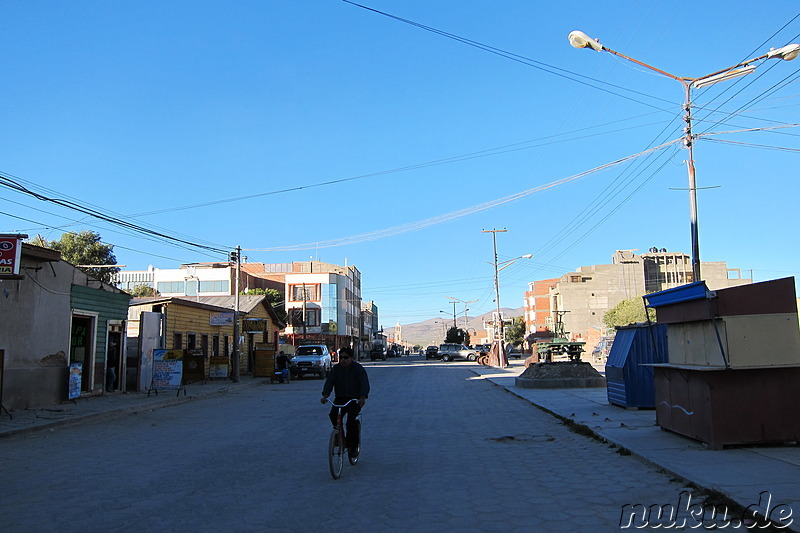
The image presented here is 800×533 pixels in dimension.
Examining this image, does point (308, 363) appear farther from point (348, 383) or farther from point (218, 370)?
point (348, 383)

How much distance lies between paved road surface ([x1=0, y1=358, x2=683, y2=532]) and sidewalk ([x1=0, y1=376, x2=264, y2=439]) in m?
0.79

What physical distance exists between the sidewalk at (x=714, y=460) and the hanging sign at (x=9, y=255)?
519 inches

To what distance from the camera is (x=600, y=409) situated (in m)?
15.7

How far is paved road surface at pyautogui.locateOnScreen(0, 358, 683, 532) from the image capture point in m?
6.15

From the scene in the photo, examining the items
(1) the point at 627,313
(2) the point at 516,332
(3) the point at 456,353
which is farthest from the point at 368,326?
(1) the point at 627,313

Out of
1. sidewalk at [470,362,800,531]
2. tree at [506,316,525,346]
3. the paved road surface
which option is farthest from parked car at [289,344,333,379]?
tree at [506,316,525,346]

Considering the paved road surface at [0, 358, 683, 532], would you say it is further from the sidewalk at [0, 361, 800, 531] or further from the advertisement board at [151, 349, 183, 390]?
the advertisement board at [151, 349, 183, 390]

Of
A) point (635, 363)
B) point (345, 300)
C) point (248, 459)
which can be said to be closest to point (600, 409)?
point (635, 363)

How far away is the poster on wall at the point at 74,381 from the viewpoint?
18.7 metres

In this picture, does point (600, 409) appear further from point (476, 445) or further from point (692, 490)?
point (692, 490)

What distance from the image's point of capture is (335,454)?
8.08m

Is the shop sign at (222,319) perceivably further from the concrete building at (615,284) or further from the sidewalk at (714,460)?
the concrete building at (615,284)

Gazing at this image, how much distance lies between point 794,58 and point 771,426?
805 cm

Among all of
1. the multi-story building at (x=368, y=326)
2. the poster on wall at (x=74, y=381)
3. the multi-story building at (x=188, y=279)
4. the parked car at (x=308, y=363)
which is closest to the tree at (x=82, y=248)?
the parked car at (x=308, y=363)
